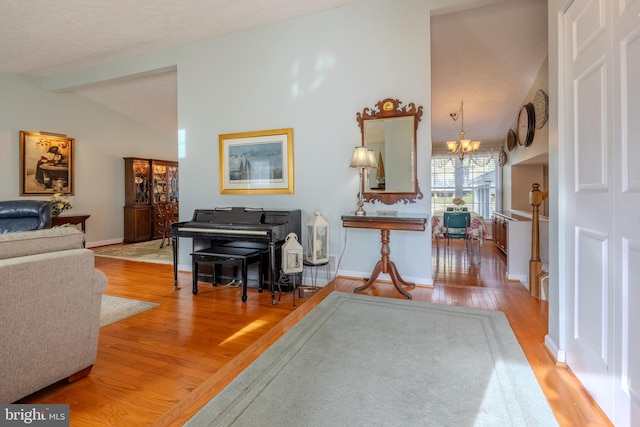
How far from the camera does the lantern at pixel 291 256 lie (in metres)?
3.33

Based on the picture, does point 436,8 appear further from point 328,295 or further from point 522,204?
point 522,204

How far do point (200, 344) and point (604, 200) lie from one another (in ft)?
8.64

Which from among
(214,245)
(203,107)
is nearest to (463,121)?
(203,107)

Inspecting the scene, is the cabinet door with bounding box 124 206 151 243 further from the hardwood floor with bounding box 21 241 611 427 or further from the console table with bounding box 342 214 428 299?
the console table with bounding box 342 214 428 299

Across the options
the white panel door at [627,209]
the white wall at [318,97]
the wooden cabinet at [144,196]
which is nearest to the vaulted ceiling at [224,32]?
the white wall at [318,97]

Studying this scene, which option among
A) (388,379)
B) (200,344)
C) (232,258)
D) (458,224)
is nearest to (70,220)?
(232,258)

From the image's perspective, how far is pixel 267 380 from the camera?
1791mm

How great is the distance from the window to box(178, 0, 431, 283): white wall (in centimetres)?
447

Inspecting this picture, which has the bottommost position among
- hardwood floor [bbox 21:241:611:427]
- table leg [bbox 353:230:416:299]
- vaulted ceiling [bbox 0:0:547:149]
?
hardwood floor [bbox 21:241:611:427]

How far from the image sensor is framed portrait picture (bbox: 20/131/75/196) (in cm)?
577

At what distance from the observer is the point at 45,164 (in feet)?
19.8

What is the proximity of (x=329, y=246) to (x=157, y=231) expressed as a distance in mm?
5529

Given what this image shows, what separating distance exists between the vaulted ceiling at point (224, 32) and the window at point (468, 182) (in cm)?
196

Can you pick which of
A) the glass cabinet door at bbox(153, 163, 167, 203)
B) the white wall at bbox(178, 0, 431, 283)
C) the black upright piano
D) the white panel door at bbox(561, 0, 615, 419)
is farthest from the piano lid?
the glass cabinet door at bbox(153, 163, 167, 203)
